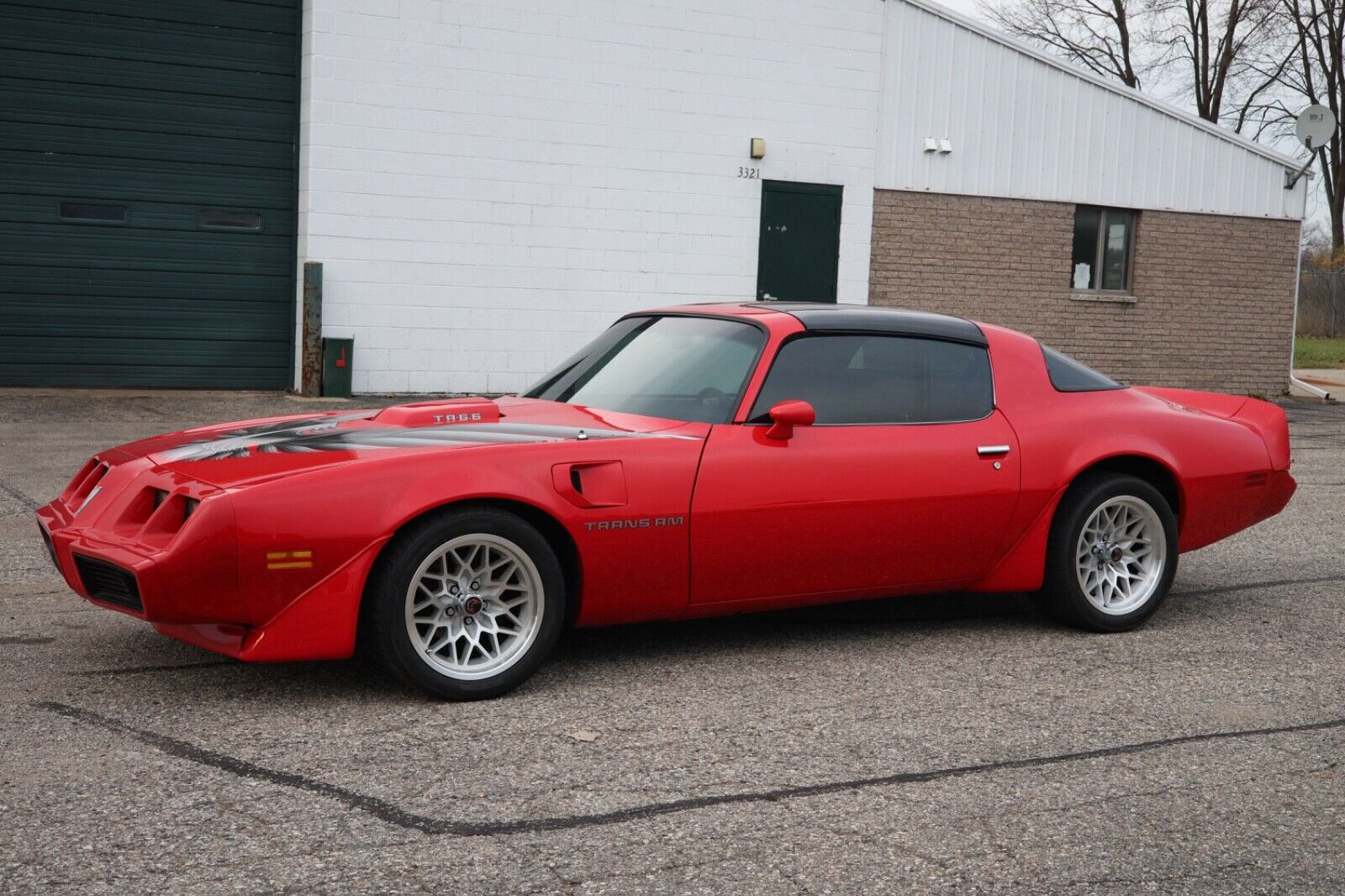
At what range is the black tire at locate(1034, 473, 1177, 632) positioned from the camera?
17.5 ft

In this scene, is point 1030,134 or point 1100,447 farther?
point 1030,134

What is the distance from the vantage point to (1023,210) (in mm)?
17578

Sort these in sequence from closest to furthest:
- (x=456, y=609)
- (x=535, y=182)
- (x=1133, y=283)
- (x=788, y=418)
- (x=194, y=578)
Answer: (x=194, y=578)
(x=456, y=609)
(x=788, y=418)
(x=535, y=182)
(x=1133, y=283)

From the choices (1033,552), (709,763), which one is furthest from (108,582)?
(1033,552)

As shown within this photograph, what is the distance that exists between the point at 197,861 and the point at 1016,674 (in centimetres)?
288

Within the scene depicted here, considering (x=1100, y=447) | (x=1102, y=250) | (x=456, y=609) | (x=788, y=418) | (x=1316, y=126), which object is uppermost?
(x=1316, y=126)

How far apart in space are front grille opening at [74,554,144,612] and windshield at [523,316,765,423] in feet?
5.96

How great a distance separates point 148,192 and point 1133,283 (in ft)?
41.3

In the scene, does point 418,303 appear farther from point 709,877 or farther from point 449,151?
point 709,877

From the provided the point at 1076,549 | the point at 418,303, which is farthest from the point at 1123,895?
the point at 418,303

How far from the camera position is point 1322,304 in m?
40.7

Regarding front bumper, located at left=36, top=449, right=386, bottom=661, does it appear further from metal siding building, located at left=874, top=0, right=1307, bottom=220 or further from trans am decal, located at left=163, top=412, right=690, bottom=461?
metal siding building, located at left=874, top=0, right=1307, bottom=220

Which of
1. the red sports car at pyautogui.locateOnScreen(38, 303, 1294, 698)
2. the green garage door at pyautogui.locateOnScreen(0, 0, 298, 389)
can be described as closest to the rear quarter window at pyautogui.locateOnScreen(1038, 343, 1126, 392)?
the red sports car at pyautogui.locateOnScreen(38, 303, 1294, 698)

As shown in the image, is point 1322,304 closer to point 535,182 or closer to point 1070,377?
point 535,182
